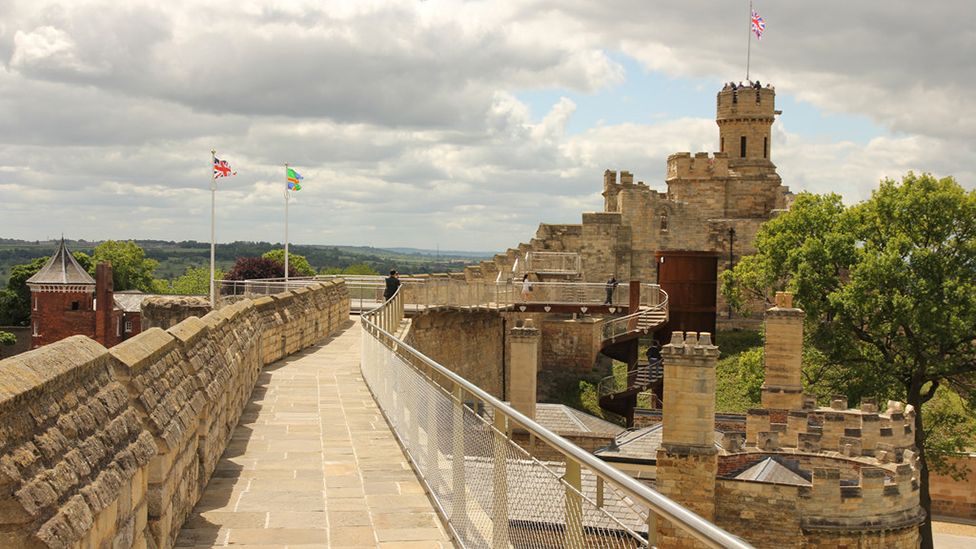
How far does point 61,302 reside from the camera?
54.5 m

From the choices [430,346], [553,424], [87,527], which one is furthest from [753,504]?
[87,527]

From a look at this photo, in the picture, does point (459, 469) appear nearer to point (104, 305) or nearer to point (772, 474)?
point (772, 474)

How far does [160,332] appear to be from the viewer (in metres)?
7.27

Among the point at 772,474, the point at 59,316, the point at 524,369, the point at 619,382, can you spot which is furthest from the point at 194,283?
the point at 772,474

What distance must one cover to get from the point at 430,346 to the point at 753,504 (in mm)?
13308

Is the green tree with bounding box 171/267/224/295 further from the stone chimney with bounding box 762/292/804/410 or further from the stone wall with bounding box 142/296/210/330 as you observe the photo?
the stone chimney with bounding box 762/292/804/410

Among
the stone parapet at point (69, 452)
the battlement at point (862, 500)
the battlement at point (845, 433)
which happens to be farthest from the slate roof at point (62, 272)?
the stone parapet at point (69, 452)

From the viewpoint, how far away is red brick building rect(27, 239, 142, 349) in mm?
53000

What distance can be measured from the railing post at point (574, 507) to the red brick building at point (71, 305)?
167 ft

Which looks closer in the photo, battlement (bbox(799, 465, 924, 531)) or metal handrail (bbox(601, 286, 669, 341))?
battlement (bbox(799, 465, 924, 531))

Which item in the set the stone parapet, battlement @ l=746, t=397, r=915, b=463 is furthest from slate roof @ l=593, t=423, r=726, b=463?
the stone parapet

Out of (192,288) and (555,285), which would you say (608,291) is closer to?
(555,285)

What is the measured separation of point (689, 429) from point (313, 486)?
1073cm

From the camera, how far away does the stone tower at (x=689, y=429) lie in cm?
1795
